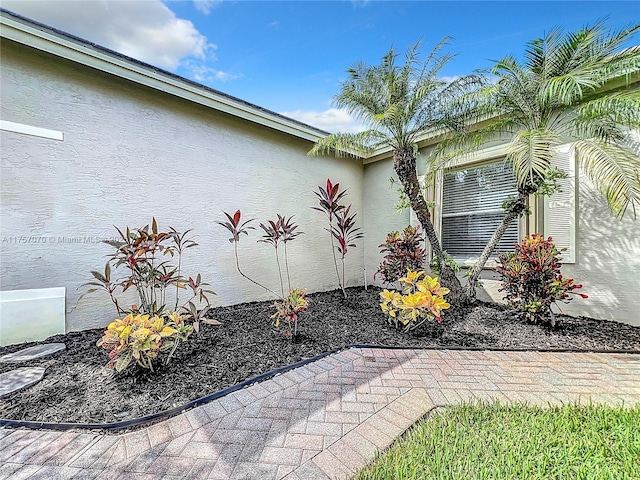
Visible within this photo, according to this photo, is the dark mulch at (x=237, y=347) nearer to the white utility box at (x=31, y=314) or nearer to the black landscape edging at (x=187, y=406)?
the black landscape edging at (x=187, y=406)

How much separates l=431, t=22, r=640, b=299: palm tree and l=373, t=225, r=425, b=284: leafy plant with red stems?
1.10 metres

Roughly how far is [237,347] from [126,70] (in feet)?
13.6

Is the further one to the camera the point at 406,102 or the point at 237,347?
the point at 406,102

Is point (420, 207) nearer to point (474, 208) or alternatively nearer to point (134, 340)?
point (474, 208)

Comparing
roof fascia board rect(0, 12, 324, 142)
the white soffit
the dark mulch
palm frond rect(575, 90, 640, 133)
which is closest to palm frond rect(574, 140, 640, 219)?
palm frond rect(575, 90, 640, 133)

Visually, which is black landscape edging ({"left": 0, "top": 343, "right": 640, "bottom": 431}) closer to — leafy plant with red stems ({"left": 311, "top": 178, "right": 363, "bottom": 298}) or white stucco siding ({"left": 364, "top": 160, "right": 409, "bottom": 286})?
leafy plant with red stems ({"left": 311, "top": 178, "right": 363, "bottom": 298})

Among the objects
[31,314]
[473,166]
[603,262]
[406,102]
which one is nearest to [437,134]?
[473,166]

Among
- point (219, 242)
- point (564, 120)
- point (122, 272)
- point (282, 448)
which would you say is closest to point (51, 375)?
point (122, 272)

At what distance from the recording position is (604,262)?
4414 mm

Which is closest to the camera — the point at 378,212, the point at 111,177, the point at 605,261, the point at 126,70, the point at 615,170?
the point at 615,170

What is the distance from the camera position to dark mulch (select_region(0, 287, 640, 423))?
2.47 meters

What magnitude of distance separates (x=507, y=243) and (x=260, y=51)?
253 inches

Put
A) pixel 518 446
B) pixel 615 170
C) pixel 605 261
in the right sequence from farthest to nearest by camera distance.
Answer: pixel 605 261 < pixel 615 170 < pixel 518 446

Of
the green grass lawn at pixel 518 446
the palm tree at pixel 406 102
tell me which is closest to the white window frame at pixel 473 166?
the palm tree at pixel 406 102
